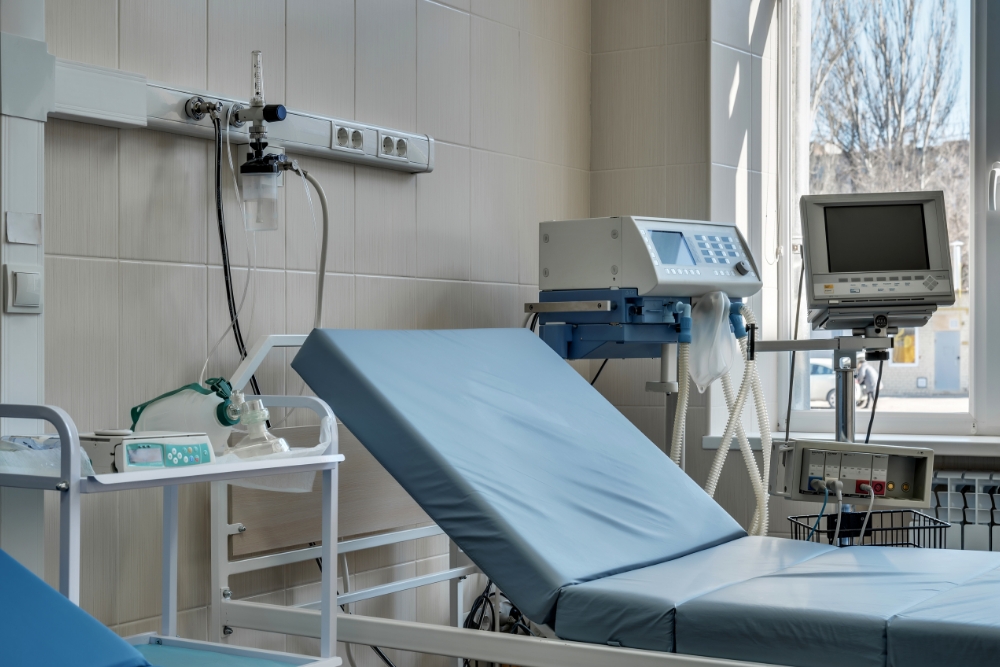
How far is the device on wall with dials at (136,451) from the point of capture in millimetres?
1408

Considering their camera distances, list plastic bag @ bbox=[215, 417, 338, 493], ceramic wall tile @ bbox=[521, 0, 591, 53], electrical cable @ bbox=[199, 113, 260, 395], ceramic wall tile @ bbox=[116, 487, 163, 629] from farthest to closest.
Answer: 1. ceramic wall tile @ bbox=[521, 0, 591, 53]
2. electrical cable @ bbox=[199, 113, 260, 395]
3. ceramic wall tile @ bbox=[116, 487, 163, 629]
4. plastic bag @ bbox=[215, 417, 338, 493]

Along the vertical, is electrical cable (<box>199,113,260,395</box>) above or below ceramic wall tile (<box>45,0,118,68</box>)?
below

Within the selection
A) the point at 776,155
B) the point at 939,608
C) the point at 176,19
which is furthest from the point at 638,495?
the point at 776,155

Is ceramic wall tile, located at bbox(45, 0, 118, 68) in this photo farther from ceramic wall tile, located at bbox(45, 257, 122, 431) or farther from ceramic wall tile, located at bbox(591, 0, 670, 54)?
ceramic wall tile, located at bbox(591, 0, 670, 54)

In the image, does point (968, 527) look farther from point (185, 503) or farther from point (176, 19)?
point (176, 19)

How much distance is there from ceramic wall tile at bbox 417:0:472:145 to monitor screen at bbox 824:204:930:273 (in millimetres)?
1082

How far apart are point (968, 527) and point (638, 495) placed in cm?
155

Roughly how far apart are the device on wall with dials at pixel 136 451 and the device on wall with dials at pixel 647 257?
1.48 metres

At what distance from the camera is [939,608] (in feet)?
4.97

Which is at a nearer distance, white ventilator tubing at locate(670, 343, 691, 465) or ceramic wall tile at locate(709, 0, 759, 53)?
white ventilator tubing at locate(670, 343, 691, 465)

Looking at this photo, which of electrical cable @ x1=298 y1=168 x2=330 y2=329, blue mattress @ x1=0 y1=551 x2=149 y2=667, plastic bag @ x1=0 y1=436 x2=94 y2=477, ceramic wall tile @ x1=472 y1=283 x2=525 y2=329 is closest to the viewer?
blue mattress @ x1=0 y1=551 x2=149 y2=667

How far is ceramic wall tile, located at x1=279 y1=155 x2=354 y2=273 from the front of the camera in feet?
8.10

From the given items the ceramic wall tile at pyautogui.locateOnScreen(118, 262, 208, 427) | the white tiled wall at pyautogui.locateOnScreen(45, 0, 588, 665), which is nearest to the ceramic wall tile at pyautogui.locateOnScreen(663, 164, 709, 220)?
the white tiled wall at pyautogui.locateOnScreen(45, 0, 588, 665)

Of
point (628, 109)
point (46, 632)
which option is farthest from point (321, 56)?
point (46, 632)
